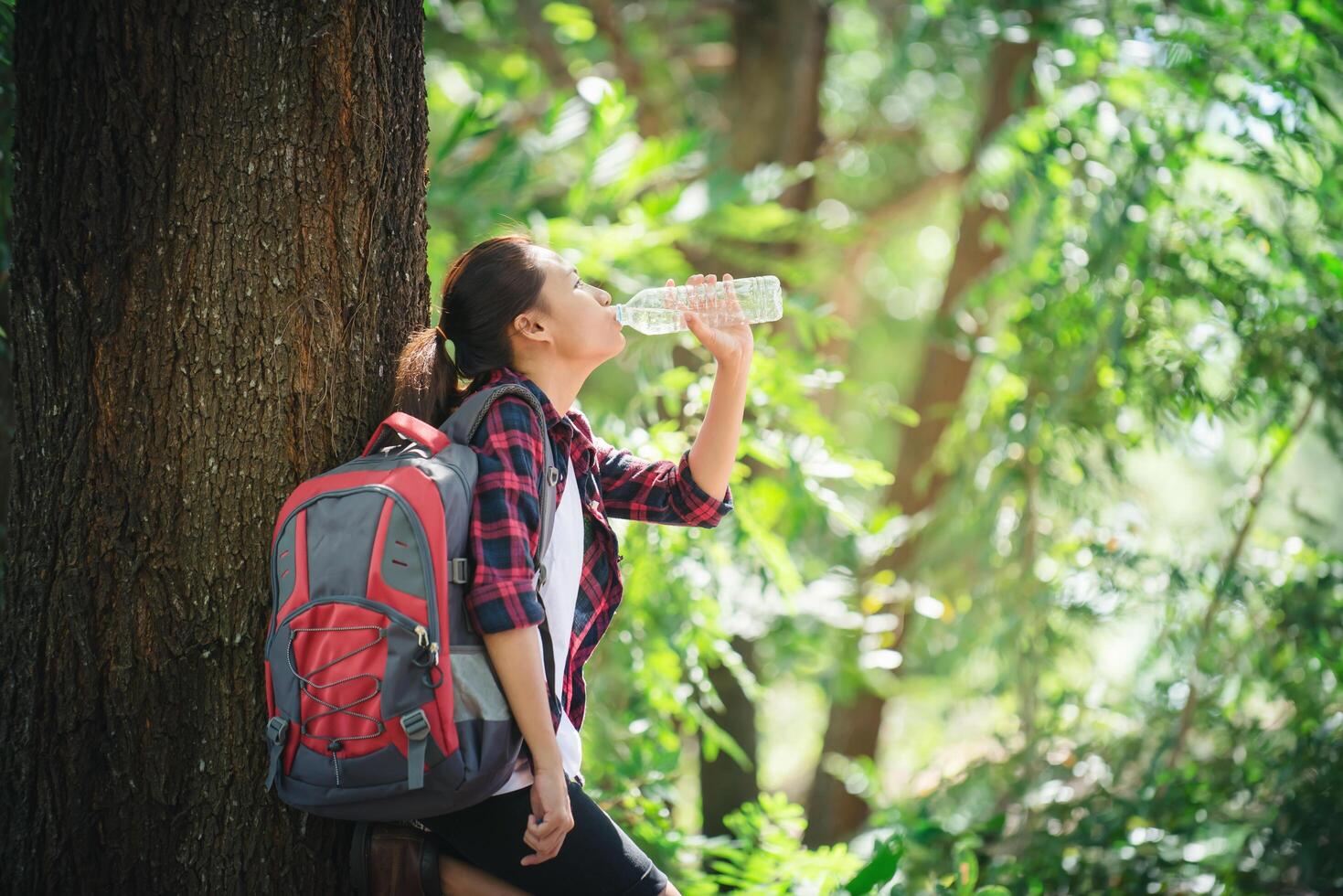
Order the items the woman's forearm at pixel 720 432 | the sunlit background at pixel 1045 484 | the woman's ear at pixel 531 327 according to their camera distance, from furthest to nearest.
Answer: the sunlit background at pixel 1045 484 → the woman's forearm at pixel 720 432 → the woman's ear at pixel 531 327

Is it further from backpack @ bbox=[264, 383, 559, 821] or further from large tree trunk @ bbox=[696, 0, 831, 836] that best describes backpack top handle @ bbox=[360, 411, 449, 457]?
large tree trunk @ bbox=[696, 0, 831, 836]

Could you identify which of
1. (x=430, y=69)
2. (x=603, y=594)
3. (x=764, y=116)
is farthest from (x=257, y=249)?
(x=430, y=69)

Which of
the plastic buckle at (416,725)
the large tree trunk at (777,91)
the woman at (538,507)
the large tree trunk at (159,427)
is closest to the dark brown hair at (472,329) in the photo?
the woman at (538,507)

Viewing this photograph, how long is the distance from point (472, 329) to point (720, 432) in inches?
20.0

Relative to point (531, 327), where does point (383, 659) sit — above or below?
below

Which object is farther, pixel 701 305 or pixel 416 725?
pixel 701 305

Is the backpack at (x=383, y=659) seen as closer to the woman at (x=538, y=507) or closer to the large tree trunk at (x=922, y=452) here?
the woman at (x=538, y=507)

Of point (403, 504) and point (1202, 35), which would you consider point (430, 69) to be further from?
point (403, 504)

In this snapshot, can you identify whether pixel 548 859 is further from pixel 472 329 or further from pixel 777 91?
pixel 777 91

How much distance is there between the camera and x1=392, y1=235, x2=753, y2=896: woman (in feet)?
5.32

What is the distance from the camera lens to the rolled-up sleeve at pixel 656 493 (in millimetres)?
2061

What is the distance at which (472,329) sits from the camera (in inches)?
75.1

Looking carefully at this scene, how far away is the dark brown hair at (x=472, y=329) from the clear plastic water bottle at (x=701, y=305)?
20 centimetres

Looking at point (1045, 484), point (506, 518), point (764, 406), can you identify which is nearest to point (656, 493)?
point (506, 518)
